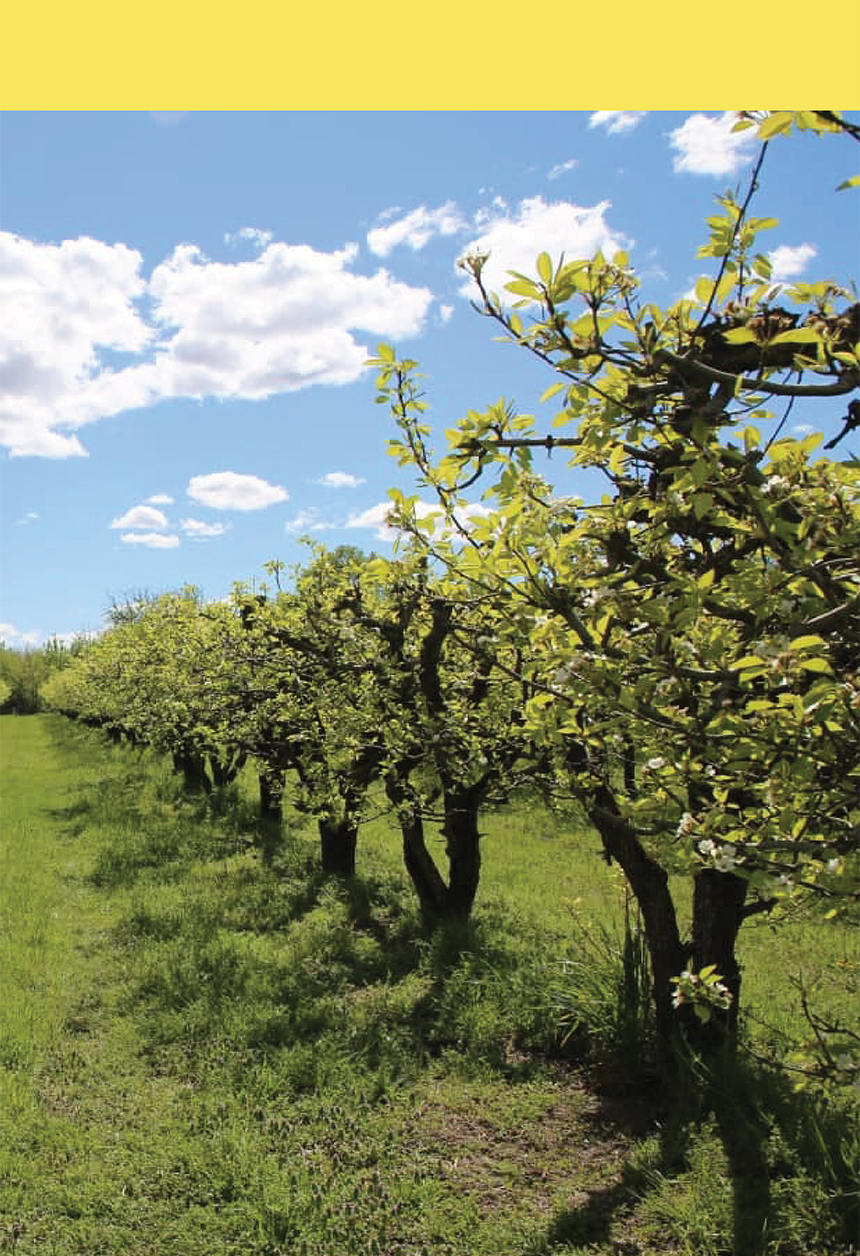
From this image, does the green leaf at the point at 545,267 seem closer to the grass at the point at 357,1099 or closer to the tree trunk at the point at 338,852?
the grass at the point at 357,1099

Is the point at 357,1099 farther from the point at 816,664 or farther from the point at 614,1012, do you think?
the point at 816,664

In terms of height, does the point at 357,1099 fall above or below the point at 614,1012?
below

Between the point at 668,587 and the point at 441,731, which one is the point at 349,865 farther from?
the point at 668,587

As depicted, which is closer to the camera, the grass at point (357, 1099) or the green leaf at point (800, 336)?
the green leaf at point (800, 336)

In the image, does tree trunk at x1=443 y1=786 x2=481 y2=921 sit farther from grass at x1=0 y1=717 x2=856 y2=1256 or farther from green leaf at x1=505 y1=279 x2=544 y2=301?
green leaf at x1=505 y1=279 x2=544 y2=301

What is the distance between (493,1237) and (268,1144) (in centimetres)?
144

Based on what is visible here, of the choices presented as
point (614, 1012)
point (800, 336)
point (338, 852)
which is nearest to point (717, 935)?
point (614, 1012)

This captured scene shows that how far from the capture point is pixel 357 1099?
5172mm

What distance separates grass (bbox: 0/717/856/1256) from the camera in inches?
157

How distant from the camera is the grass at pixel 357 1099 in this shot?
3.98 meters

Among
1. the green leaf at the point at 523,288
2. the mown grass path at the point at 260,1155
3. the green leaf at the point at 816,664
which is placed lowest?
the mown grass path at the point at 260,1155

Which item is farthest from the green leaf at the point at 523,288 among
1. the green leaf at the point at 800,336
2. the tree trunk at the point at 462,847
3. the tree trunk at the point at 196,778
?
the tree trunk at the point at 196,778

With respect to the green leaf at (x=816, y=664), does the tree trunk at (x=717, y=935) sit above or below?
below

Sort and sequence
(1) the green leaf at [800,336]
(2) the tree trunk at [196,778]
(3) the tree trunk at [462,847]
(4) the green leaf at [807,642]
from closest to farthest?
(1) the green leaf at [800,336] → (4) the green leaf at [807,642] → (3) the tree trunk at [462,847] → (2) the tree trunk at [196,778]
